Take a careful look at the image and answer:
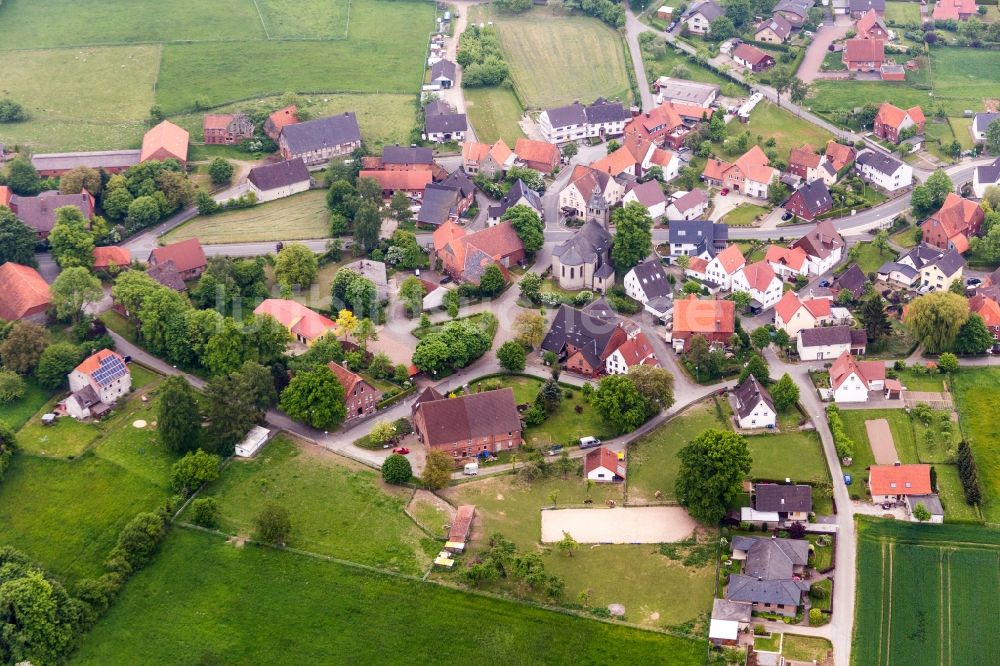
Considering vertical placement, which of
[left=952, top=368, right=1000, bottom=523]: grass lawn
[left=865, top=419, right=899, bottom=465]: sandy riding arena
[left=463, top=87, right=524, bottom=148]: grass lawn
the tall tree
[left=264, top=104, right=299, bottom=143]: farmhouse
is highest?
the tall tree

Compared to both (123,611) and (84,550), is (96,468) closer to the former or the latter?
(84,550)

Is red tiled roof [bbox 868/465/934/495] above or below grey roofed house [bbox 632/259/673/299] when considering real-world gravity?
above

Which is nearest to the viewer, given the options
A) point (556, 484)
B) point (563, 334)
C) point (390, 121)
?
point (556, 484)

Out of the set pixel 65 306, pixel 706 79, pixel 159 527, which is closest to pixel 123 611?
pixel 159 527

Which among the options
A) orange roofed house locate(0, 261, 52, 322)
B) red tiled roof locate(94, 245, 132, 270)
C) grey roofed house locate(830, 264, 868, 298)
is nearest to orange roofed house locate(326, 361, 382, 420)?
orange roofed house locate(0, 261, 52, 322)

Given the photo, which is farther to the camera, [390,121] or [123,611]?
[390,121]

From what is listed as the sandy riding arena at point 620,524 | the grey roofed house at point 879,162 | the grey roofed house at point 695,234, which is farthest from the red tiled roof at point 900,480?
the grey roofed house at point 879,162

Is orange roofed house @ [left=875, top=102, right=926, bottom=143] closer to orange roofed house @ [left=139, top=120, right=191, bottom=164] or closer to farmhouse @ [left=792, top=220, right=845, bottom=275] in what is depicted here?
farmhouse @ [left=792, top=220, right=845, bottom=275]

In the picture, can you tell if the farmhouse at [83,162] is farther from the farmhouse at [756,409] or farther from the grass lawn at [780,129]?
the farmhouse at [756,409]
